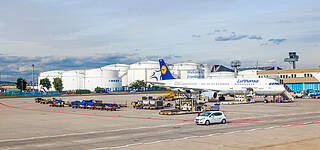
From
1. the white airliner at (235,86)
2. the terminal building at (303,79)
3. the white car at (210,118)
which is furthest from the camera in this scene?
the terminal building at (303,79)

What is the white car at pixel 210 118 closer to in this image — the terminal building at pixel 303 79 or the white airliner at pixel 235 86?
the white airliner at pixel 235 86

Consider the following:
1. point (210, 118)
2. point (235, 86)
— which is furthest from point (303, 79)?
point (210, 118)

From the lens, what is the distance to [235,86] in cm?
7694

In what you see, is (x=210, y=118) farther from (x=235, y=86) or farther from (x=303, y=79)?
(x=303, y=79)

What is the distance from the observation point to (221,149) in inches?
846

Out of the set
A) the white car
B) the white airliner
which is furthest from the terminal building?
the white car

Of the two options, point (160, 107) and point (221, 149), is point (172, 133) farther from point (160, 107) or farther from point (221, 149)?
point (160, 107)

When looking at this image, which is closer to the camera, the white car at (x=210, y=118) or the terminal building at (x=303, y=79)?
the white car at (x=210, y=118)

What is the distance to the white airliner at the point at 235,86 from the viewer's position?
72312 mm

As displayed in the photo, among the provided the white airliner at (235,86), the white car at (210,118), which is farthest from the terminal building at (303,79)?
the white car at (210,118)

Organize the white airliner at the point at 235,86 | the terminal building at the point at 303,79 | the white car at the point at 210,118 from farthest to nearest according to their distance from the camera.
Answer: the terminal building at the point at 303,79 → the white airliner at the point at 235,86 → the white car at the point at 210,118

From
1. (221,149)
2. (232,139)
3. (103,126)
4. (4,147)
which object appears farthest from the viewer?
Answer: (103,126)

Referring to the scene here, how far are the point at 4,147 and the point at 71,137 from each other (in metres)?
5.72

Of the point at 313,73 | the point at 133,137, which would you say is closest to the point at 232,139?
the point at 133,137
